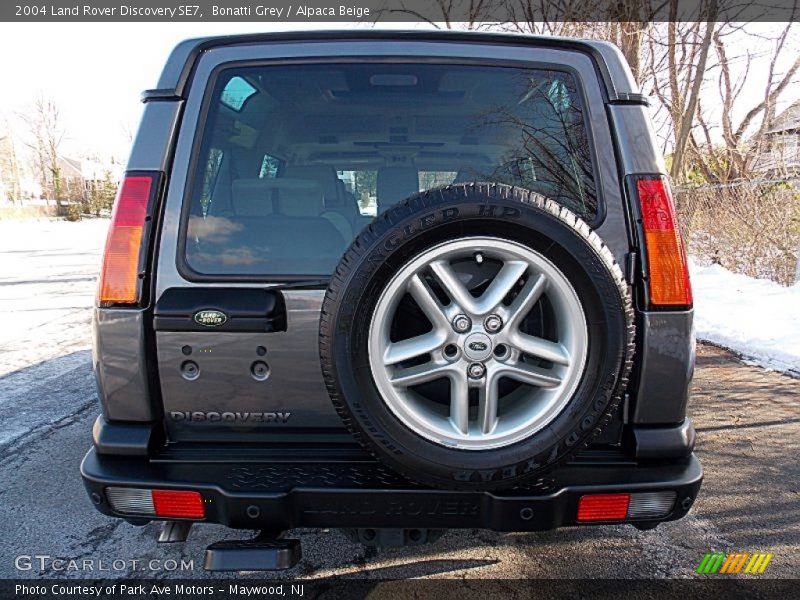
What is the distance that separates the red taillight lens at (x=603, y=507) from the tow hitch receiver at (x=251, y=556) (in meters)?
0.95

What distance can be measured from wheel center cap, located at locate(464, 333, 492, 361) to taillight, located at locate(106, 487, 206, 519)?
0.99 meters

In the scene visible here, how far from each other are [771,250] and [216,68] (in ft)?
32.1

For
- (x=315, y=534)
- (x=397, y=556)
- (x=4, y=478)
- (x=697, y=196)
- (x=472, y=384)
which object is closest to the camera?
(x=472, y=384)

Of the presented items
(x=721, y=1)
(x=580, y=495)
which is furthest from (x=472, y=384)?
(x=721, y=1)

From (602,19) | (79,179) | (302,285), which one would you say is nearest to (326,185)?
(302,285)

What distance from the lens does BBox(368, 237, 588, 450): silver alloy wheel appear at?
151 cm

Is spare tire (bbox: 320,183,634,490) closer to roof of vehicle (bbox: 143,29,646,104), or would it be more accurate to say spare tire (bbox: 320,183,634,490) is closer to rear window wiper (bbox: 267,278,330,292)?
rear window wiper (bbox: 267,278,330,292)

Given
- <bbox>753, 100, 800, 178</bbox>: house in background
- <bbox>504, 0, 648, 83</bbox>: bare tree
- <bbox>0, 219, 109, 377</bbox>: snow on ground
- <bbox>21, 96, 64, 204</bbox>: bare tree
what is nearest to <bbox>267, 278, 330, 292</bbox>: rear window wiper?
<bbox>0, 219, 109, 377</bbox>: snow on ground

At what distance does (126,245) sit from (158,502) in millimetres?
863

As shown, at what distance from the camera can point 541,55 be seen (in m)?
1.74

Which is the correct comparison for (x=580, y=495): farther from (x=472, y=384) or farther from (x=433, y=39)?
(x=433, y=39)

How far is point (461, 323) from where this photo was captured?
155cm

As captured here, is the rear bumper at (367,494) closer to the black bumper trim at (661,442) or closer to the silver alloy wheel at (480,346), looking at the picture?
the black bumper trim at (661,442)

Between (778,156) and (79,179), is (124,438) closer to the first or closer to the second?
(778,156)
